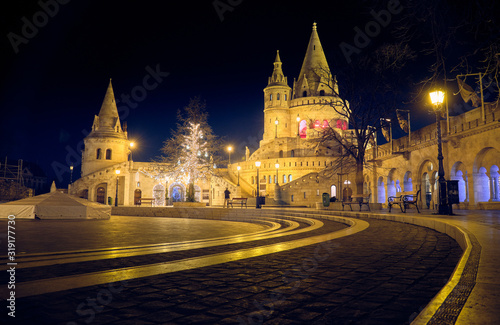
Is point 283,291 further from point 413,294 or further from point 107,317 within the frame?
point 107,317

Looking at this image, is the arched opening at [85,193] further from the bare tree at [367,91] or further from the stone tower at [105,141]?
the bare tree at [367,91]

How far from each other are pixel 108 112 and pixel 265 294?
50315 millimetres

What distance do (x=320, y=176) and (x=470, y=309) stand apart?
1277 inches

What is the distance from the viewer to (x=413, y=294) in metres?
3.21

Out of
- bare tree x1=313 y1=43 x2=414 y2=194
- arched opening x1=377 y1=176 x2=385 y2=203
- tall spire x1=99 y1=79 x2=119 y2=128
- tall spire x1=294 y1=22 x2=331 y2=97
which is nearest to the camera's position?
bare tree x1=313 y1=43 x2=414 y2=194

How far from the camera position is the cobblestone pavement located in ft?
8.60

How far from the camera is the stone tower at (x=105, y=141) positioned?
158 ft

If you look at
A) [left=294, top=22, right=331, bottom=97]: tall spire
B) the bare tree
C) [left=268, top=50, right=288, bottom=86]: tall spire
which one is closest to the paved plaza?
the bare tree

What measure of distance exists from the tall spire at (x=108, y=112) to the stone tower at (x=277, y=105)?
2951 centimetres

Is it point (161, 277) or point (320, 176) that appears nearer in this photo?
point (161, 277)

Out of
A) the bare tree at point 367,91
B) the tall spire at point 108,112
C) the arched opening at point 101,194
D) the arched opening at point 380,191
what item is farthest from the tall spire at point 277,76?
the bare tree at point 367,91

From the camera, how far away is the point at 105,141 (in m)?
48.2

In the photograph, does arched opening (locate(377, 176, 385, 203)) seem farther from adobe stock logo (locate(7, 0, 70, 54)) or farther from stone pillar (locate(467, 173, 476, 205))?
adobe stock logo (locate(7, 0, 70, 54))

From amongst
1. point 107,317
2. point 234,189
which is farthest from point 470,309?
point 234,189
